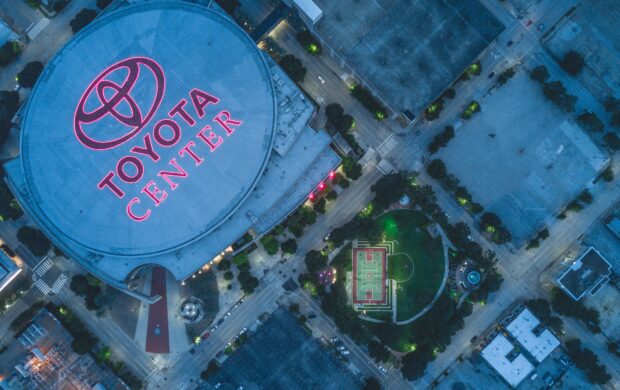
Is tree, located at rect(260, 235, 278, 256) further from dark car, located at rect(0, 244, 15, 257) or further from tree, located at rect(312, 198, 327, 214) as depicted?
dark car, located at rect(0, 244, 15, 257)

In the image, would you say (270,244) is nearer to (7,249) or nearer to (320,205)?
(320,205)

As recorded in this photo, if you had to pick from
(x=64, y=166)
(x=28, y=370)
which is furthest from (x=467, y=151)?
(x=28, y=370)

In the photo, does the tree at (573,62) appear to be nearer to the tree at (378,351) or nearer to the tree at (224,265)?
the tree at (378,351)

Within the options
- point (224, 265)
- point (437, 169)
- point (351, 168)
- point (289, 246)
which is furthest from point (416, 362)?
point (224, 265)

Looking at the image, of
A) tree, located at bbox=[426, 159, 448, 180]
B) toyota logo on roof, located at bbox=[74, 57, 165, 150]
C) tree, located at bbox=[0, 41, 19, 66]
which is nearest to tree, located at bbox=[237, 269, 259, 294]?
toyota logo on roof, located at bbox=[74, 57, 165, 150]

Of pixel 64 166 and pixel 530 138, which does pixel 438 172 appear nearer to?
pixel 530 138

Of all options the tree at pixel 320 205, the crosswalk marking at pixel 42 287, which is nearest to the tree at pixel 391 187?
the tree at pixel 320 205
